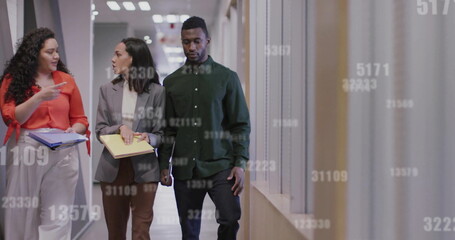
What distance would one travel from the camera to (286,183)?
292cm

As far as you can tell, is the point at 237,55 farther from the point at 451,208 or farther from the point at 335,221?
the point at 451,208

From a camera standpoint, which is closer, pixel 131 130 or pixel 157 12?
pixel 131 130

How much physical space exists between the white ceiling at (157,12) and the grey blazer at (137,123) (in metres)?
3.55

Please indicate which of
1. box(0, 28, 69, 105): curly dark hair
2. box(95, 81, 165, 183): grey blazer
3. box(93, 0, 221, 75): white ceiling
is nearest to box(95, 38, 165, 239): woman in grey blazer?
box(95, 81, 165, 183): grey blazer

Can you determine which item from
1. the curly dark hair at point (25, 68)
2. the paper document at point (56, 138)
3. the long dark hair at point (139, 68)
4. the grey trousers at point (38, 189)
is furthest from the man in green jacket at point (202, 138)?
the curly dark hair at point (25, 68)

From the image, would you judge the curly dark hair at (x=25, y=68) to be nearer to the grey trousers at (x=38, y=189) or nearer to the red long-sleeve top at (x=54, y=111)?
the red long-sleeve top at (x=54, y=111)

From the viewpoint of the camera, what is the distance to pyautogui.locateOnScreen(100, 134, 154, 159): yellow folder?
7.58 feet

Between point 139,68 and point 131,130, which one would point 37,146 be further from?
point 139,68

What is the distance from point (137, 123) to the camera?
2520 mm

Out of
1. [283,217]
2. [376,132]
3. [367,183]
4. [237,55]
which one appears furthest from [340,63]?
[237,55]

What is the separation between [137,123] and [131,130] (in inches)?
2.3

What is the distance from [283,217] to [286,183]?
1.71 ft

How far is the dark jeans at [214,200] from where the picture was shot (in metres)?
2.49

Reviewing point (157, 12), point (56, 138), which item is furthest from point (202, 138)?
point (157, 12)
